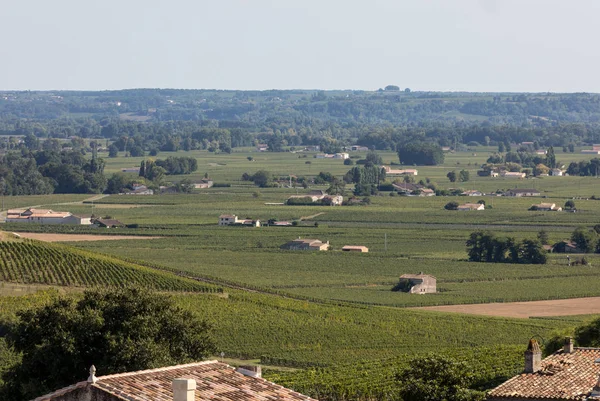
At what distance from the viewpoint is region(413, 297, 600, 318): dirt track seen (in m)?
68.0

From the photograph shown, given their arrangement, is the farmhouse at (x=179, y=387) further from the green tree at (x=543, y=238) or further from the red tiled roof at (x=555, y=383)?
the green tree at (x=543, y=238)

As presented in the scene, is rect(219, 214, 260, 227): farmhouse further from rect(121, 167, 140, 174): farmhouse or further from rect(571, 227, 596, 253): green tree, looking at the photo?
rect(121, 167, 140, 174): farmhouse

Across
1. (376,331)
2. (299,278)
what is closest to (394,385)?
(376,331)

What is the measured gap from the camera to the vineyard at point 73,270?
71250mm

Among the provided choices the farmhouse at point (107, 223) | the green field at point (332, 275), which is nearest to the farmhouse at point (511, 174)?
the green field at point (332, 275)

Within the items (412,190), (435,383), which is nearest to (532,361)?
(435,383)

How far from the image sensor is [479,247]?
304 ft

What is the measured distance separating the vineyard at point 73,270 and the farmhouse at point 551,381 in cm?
4590

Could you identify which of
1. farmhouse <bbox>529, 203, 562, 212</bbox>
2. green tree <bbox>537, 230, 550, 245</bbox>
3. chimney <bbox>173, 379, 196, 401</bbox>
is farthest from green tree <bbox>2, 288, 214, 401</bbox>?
farmhouse <bbox>529, 203, 562, 212</bbox>

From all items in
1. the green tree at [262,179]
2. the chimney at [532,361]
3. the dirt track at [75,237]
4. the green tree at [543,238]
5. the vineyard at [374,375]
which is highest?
the chimney at [532,361]

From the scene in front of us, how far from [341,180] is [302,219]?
48.4m

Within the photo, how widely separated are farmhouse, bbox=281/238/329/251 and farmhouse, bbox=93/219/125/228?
19460 mm

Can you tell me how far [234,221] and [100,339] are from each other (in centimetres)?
8477

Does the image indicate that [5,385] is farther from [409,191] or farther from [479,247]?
[409,191]
